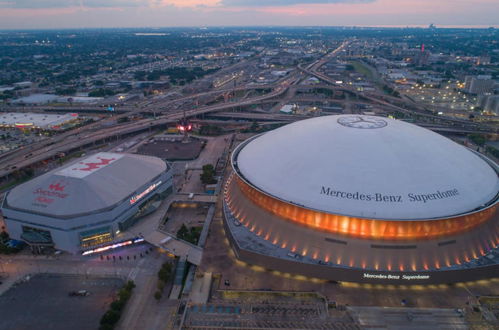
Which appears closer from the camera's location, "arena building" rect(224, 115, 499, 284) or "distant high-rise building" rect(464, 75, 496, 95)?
"arena building" rect(224, 115, 499, 284)

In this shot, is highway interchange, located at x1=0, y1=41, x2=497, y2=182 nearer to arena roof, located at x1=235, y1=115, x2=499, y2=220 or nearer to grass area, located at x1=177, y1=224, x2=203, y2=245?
grass area, located at x1=177, y1=224, x2=203, y2=245

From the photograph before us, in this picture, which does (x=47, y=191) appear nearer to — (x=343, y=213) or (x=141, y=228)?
(x=141, y=228)

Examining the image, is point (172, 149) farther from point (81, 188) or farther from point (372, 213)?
point (372, 213)

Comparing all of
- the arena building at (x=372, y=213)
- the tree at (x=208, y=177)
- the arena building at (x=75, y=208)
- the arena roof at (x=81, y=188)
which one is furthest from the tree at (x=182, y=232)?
the tree at (x=208, y=177)

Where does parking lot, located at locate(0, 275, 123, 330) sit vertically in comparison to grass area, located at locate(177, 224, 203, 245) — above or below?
below

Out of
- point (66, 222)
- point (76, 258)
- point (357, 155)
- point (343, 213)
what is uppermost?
point (357, 155)

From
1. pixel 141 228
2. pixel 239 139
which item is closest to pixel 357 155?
pixel 141 228

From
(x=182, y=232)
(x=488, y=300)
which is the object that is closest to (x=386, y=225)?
(x=488, y=300)

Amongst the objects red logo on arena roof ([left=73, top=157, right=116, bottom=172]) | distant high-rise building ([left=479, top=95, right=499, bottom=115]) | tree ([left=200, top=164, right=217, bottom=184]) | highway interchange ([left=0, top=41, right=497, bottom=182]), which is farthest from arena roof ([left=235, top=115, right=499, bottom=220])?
distant high-rise building ([left=479, top=95, right=499, bottom=115])
